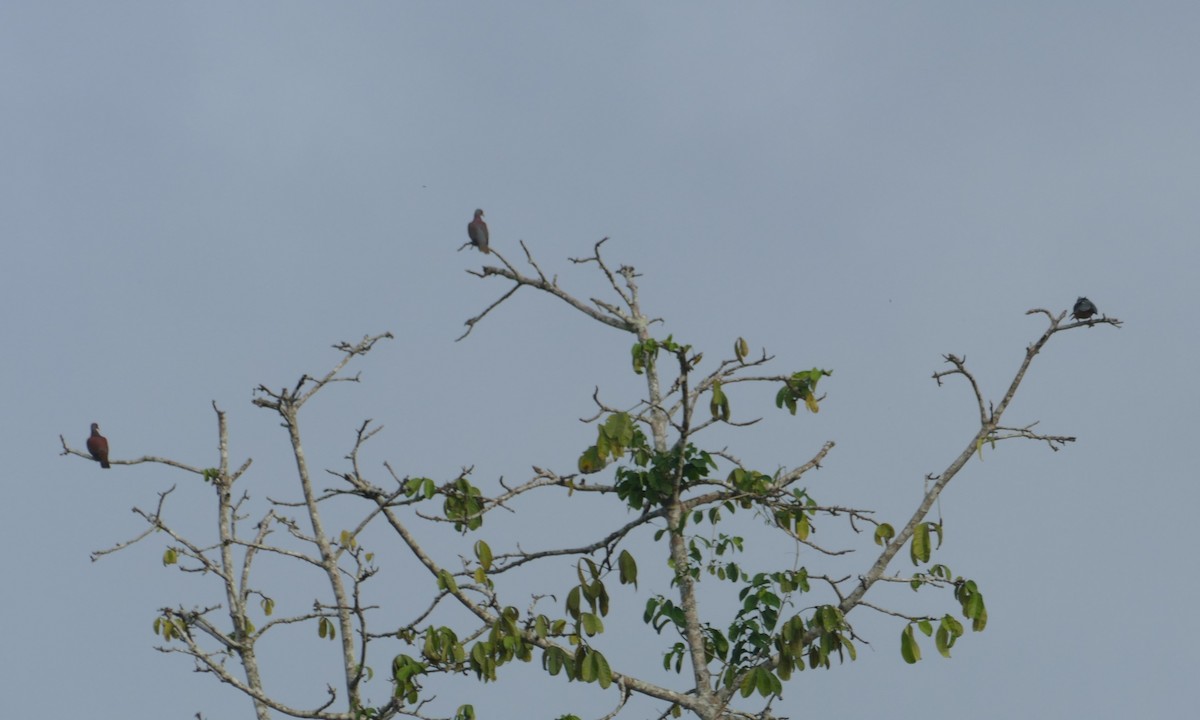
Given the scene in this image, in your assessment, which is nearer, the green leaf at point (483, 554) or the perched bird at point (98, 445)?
the green leaf at point (483, 554)

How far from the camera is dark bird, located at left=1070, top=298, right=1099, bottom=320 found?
12.2 meters

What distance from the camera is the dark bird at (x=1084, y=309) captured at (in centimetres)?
1225

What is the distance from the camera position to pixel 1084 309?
12.4 m

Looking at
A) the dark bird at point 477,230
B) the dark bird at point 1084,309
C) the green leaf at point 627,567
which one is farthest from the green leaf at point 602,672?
the dark bird at point 477,230

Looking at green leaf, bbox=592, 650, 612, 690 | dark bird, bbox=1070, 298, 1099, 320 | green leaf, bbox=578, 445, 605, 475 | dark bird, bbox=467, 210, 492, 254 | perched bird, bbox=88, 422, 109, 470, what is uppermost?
dark bird, bbox=467, 210, 492, 254

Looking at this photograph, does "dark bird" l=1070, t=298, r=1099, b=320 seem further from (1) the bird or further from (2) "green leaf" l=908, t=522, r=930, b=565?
(1) the bird

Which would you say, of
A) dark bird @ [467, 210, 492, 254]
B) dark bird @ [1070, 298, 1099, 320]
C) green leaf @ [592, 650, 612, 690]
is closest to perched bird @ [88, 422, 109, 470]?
dark bird @ [467, 210, 492, 254]

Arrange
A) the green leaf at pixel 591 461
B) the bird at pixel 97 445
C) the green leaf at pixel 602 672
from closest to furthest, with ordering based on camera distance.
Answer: the green leaf at pixel 602 672 → the green leaf at pixel 591 461 → the bird at pixel 97 445

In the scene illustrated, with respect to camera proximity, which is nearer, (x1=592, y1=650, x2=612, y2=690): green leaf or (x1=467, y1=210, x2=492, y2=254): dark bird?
(x1=592, y1=650, x2=612, y2=690): green leaf

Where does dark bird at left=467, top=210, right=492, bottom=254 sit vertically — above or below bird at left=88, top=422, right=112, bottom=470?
above

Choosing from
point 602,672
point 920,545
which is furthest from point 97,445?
point 920,545

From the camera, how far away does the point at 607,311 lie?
1279cm

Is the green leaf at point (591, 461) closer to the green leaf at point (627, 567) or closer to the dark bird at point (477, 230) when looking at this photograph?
the green leaf at point (627, 567)

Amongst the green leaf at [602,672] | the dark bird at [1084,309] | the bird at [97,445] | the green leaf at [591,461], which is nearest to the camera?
the green leaf at [602,672]
